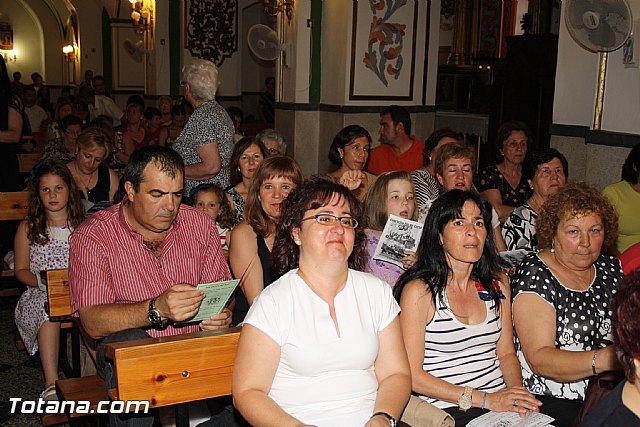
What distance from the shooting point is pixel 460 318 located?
3.23 meters

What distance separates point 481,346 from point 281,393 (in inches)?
41.2

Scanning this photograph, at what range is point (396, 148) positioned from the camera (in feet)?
23.8

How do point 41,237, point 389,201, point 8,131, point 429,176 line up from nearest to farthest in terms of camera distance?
point 389,201 < point 41,237 < point 429,176 < point 8,131

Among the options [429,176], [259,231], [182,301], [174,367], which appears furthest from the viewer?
[429,176]

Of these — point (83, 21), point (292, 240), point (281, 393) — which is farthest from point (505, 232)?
point (83, 21)

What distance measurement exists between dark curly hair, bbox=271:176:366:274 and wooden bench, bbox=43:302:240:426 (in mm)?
363

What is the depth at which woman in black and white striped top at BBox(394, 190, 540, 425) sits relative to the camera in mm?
3135

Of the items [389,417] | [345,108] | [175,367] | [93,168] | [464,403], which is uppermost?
[345,108]

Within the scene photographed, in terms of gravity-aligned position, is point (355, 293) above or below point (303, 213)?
below

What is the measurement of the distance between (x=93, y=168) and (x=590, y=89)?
15.1 ft

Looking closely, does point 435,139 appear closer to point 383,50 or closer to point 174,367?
point 174,367

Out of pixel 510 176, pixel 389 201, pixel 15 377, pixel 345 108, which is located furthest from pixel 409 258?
pixel 345 108

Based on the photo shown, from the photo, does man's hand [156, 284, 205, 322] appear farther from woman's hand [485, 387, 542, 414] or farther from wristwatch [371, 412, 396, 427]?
woman's hand [485, 387, 542, 414]

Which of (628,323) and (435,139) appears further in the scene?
(435,139)
